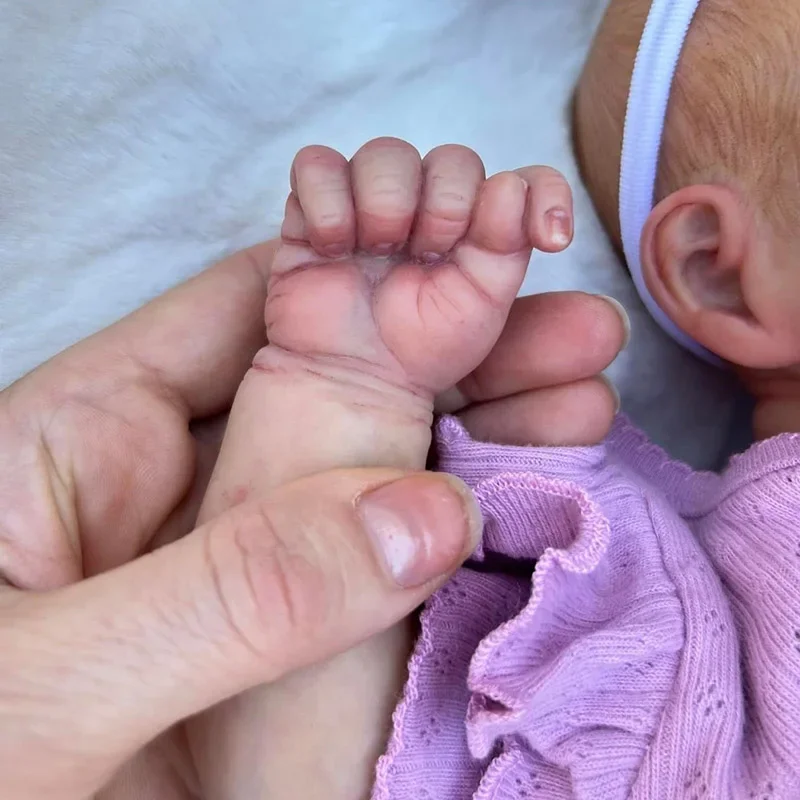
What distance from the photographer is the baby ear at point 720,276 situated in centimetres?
74

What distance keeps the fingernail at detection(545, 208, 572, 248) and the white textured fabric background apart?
32cm

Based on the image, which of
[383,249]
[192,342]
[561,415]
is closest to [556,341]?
[561,415]

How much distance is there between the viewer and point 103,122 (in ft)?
2.89

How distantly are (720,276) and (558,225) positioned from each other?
265 mm

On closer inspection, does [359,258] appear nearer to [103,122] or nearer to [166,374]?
[166,374]

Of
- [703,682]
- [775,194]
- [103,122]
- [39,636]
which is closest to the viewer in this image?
[39,636]

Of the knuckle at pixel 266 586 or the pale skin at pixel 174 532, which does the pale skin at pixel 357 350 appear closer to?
the pale skin at pixel 174 532

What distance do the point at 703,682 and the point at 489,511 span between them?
19 cm

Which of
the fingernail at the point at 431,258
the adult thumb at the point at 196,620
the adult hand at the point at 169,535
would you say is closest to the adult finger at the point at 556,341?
the adult hand at the point at 169,535

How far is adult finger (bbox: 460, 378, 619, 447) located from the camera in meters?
0.73

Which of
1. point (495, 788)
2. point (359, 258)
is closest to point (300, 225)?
point (359, 258)

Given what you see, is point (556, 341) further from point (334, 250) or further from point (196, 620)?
point (196, 620)

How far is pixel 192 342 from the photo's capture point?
2.52 ft

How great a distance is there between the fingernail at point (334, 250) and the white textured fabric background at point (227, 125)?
0.85ft
